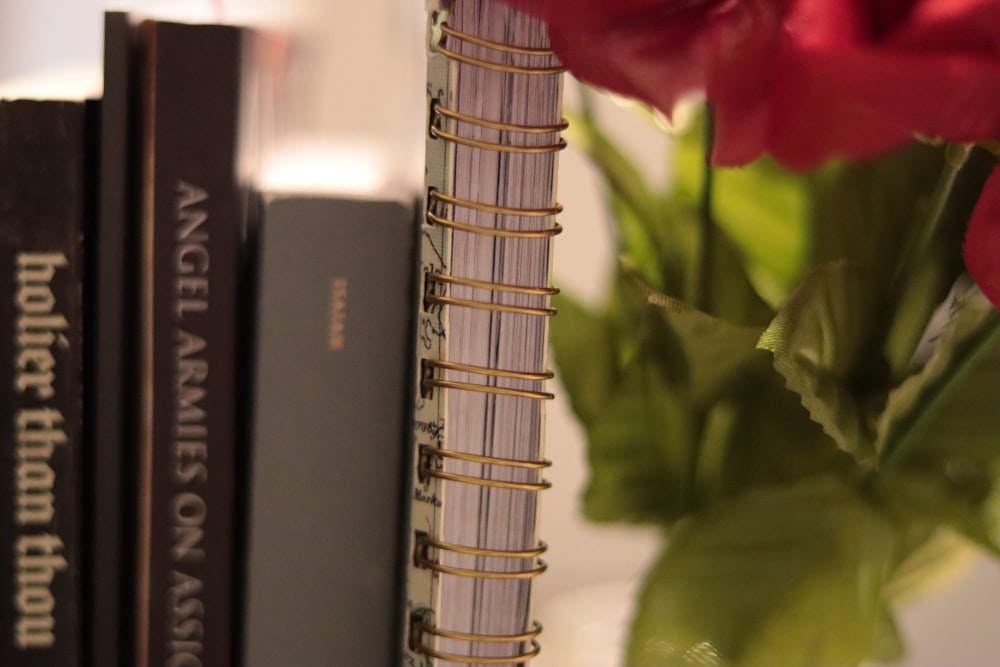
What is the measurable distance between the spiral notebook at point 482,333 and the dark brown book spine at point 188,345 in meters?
0.06

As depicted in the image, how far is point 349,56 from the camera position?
0.40 metres

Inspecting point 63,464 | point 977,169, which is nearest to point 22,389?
point 63,464

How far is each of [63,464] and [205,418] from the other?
0.05m

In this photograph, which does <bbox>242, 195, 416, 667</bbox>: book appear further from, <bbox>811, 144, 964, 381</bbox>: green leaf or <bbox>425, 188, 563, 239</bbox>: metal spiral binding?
<bbox>811, 144, 964, 381</bbox>: green leaf

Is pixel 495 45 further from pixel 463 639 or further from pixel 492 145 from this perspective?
pixel 463 639

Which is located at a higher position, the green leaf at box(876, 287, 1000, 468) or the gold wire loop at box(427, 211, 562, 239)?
the gold wire loop at box(427, 211, 562, 239)

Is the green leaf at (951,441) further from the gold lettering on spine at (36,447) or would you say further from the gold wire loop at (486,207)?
the gold lettering on spine at (36,447)

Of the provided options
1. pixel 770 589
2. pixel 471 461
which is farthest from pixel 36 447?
pixel 770 589

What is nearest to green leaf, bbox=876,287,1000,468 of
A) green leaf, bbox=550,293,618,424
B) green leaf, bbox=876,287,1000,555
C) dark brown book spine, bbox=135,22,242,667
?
green leaf, bbox=876,287,1000,555

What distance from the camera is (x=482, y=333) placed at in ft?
0.96

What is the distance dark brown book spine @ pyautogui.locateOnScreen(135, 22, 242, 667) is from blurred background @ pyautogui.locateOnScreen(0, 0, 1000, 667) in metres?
0.04

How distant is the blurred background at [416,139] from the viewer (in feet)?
1.22

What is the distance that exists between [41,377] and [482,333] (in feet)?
0.48

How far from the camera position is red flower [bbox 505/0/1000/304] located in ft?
0.62
